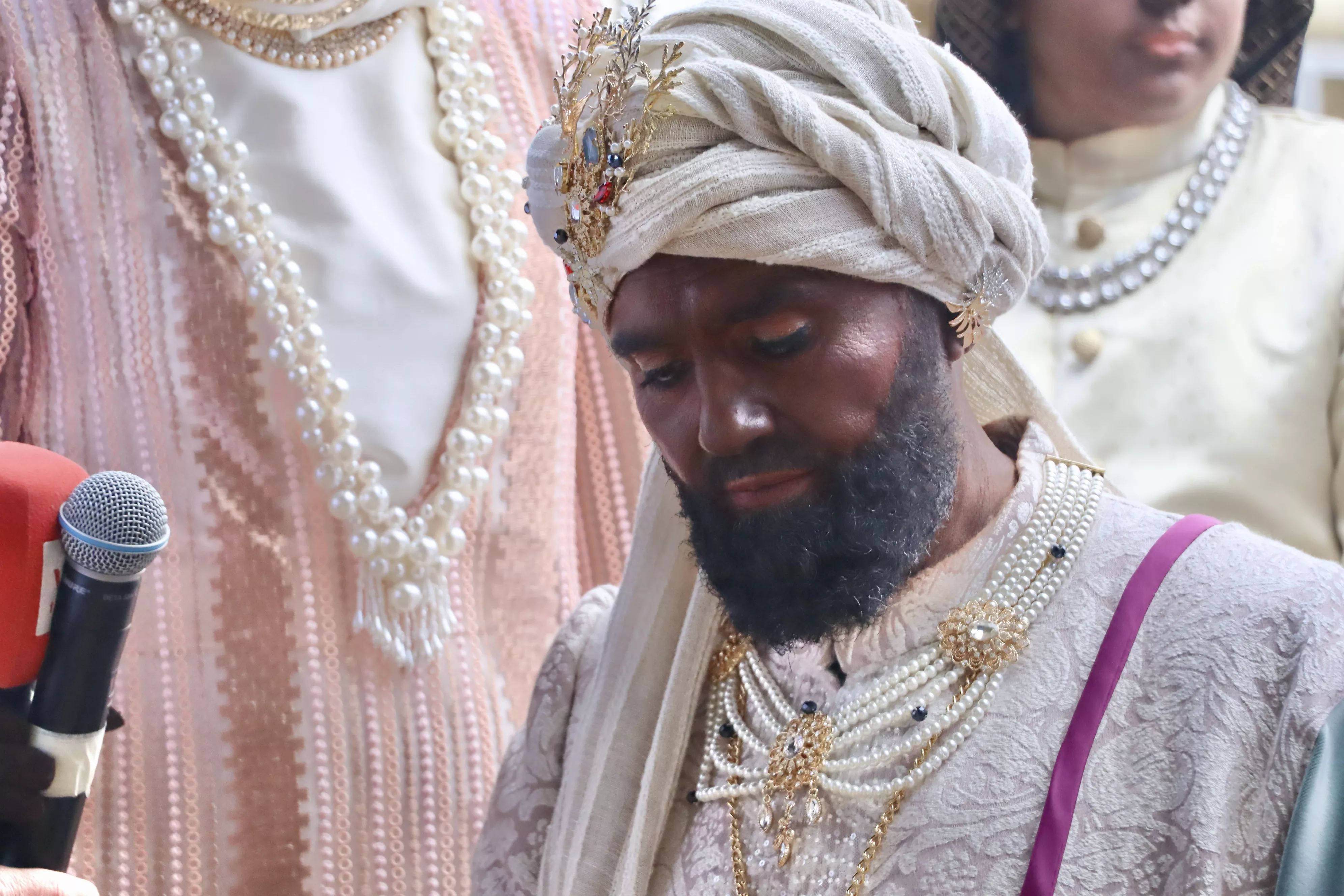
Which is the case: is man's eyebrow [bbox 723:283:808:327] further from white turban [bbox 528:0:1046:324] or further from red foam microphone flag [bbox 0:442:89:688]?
red foam microphone flag [bbox 0:442:89:688]

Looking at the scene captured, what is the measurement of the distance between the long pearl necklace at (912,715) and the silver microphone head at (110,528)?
0.52 metres

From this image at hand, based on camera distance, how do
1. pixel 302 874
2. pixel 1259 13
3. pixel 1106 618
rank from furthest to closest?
pixel 1259 13 → pixel 302 874 → pixel 1106 618

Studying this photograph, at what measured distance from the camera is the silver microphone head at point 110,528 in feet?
3.15

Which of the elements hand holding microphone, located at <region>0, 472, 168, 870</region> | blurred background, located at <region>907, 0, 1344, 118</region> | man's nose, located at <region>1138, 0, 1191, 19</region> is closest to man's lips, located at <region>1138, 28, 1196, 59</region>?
man's nose, located at <region>1138, 0, 1191, 19</region>

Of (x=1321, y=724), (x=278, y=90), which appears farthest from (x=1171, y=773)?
(x=278, y=90)

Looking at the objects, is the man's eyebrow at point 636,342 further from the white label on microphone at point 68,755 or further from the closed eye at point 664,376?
the white label on microphone at point 68,755

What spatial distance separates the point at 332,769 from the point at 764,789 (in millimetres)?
514

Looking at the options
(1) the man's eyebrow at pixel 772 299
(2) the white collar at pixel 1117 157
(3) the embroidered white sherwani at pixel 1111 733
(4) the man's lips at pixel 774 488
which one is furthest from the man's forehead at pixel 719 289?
(2) the white collar at pixel 1117 157

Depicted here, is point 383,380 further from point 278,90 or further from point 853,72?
point 853,72

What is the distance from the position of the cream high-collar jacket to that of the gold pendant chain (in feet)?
1.60

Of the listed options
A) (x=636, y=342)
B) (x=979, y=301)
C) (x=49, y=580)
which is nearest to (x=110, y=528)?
(x=49, y=580)

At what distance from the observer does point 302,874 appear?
1.53 meters

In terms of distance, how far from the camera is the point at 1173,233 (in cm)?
162

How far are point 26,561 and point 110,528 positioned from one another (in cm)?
6
